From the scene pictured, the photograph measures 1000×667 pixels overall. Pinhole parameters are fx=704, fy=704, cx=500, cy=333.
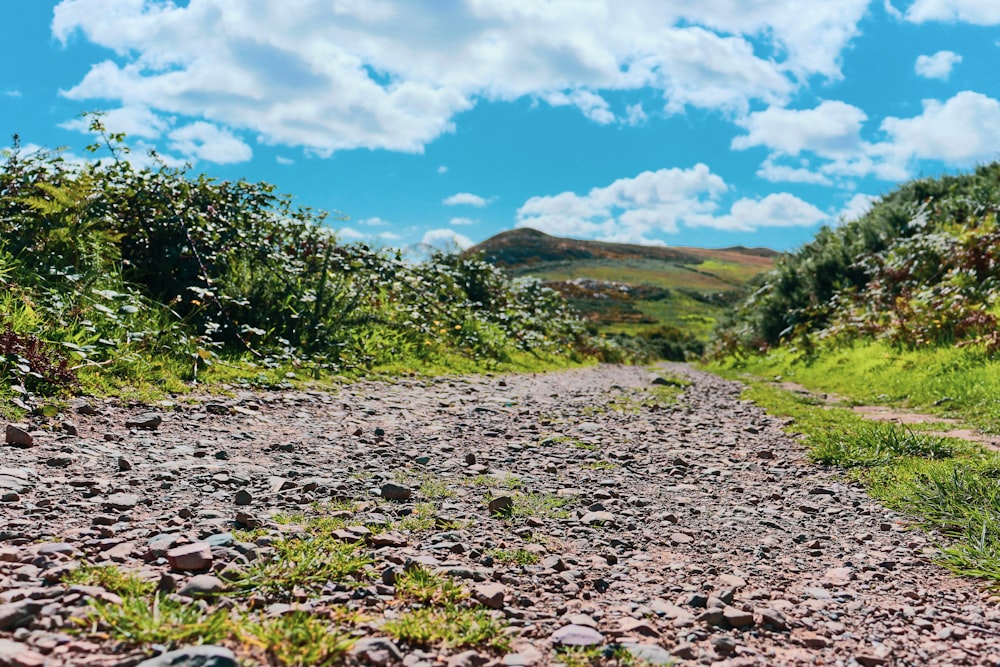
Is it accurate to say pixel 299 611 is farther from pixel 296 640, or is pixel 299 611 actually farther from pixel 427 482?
pixel 427 482

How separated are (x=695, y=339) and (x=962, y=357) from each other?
1386 inches

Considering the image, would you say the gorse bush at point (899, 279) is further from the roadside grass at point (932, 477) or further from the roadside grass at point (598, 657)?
the roadside grass at point (598, 657)

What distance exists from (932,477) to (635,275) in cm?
8930

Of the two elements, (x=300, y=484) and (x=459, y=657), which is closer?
(x=459, y=657)

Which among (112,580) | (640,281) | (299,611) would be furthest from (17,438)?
(640,281)

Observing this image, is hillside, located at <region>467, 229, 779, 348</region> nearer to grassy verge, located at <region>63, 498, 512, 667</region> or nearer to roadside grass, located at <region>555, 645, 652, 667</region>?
grassy verge, located at <region>63, 498, 512, 667</region>

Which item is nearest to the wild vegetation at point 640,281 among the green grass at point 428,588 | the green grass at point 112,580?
the green grass at point 428,588

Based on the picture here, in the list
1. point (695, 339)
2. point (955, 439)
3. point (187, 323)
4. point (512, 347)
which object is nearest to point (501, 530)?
point (955, 439)

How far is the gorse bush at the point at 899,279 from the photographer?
13.0m

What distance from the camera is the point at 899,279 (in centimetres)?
1647

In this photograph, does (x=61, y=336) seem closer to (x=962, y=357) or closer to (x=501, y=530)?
(x=501, y=530)

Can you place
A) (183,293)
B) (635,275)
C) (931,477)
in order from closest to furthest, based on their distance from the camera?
(931,477), (183,293), (635,275)

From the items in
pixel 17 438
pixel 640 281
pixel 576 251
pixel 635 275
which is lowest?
pixel 17 438

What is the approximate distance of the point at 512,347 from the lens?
1817 cm
